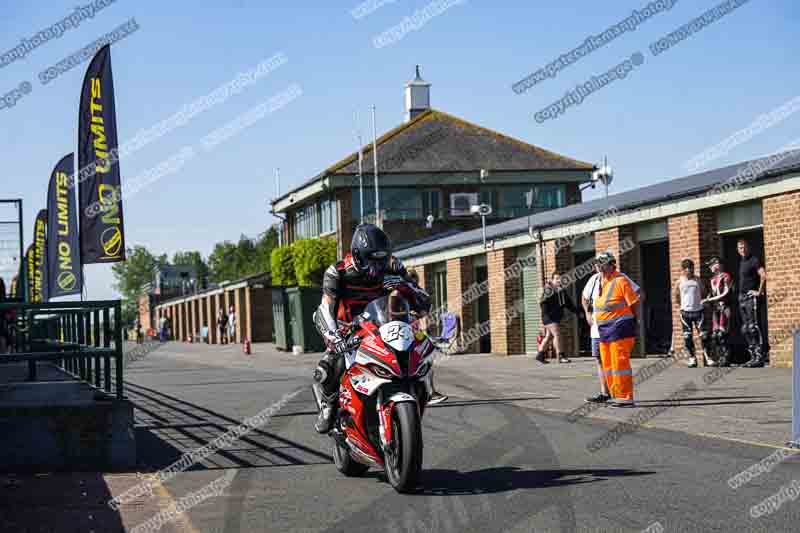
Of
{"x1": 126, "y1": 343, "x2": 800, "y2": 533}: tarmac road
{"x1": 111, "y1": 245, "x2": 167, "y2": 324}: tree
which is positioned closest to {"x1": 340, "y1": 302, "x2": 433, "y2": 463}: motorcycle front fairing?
{"x1": 126, "y1": 343, "x2": 800, "y2": 533}: tarmac road

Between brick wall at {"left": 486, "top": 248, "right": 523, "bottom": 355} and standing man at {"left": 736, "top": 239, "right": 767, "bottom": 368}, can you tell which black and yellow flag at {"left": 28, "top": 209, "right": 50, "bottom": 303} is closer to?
brick wall at {"left": 486, "top": 248, "right": 523, "bottom": 355}

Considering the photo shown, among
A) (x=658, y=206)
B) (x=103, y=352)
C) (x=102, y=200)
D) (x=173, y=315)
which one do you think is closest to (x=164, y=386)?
(x=102, y=200)

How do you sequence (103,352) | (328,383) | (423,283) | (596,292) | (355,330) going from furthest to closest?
(423,283) → (596,292) → (103,352) → (328,383) → (355,330)

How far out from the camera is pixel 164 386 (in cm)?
2059

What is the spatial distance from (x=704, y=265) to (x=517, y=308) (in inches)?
327

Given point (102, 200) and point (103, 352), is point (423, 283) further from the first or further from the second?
point (103, 352)

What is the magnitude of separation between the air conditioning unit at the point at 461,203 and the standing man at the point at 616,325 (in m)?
44.0

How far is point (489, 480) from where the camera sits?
7602 millimetres

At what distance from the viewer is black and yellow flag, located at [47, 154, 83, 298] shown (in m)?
22.1

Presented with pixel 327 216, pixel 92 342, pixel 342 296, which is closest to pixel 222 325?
pixel 327 216

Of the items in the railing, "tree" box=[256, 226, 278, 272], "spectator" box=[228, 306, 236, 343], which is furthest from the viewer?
"tree" box=[256, 226, 278, 272]

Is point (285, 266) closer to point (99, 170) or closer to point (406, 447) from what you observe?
point (99, 170)

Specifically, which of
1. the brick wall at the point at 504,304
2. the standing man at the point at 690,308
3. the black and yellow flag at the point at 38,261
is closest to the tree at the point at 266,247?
the black and yellow flag at the point at 38,261

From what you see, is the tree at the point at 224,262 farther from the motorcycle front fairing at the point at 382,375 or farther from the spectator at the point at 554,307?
the motorcycle front fairing at the point at 382,375
